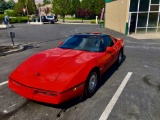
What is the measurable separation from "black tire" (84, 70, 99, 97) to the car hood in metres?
0.36

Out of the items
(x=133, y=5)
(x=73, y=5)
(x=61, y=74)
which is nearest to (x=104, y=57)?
(x=61, y=74)

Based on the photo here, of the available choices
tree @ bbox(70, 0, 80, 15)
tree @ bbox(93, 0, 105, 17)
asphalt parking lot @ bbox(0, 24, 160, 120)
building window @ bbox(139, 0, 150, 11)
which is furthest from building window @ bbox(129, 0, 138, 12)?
tree @ bbox(93, 0, 105, 17)

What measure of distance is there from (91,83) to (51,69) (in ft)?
3.78

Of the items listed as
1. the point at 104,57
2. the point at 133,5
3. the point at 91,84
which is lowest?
the point at 91,84

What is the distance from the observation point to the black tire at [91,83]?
3920 mm

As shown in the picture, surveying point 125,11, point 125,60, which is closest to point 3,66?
point 125,60

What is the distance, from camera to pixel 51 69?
12.3 feet

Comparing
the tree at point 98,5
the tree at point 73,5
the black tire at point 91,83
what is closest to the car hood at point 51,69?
the black tire at point 91,83

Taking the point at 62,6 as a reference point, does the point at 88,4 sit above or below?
above

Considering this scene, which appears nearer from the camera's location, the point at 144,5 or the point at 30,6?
the point at 144,5

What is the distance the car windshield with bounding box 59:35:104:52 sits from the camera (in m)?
4.96

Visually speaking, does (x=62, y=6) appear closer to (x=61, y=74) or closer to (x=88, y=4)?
(x=88, y=4)

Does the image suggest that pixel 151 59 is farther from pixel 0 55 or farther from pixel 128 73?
pixel 0 55

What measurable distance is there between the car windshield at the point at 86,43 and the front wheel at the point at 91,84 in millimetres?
944
